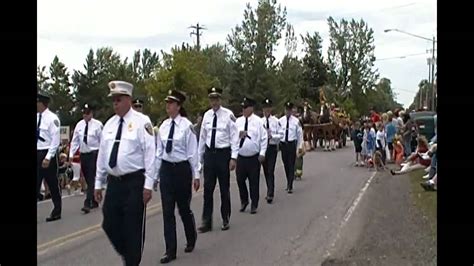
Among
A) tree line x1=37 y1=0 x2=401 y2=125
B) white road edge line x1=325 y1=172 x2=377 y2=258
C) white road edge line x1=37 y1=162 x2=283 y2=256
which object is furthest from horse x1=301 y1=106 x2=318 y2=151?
white road edge line x1=37 y1=162 x2=283 y2=256

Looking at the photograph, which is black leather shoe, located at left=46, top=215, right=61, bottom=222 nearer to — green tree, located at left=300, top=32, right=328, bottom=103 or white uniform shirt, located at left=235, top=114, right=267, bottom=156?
white uniform shirt, located at left=235, top=114, right=267, bottom=156

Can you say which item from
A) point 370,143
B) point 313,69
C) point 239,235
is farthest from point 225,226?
point 313,69

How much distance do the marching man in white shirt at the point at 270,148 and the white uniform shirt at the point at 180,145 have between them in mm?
5296

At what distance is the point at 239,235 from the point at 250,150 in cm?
236

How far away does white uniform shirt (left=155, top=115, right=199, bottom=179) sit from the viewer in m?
9.02

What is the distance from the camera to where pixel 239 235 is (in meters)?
10.4

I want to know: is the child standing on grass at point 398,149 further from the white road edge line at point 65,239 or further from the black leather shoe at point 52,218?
the white road edge line at point 65,239

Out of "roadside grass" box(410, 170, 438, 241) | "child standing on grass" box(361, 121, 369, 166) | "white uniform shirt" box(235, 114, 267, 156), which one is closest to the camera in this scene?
"roadside grass" box(410, 170, 438, 241)

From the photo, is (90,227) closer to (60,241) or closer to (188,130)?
(60,241)

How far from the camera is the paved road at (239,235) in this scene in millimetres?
8820

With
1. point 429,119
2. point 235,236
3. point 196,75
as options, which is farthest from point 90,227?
point 196,75

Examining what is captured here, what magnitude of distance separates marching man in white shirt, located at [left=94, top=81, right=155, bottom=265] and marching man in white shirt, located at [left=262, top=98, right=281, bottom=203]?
700 cm
